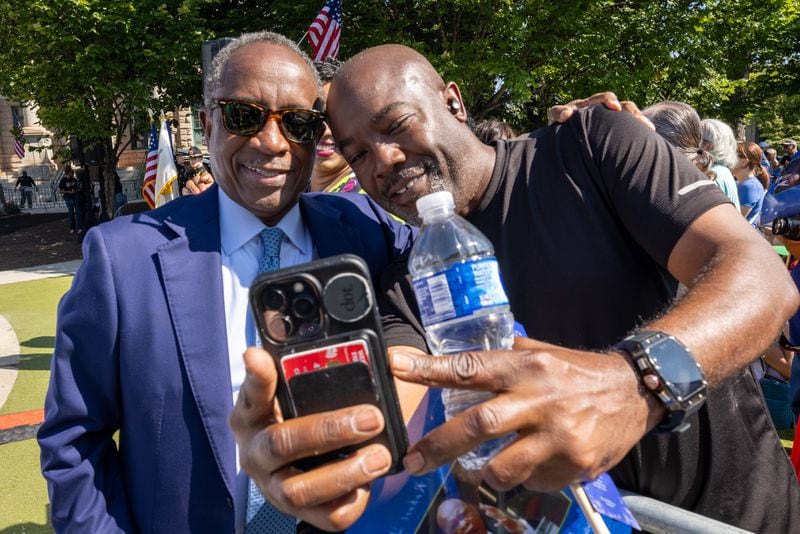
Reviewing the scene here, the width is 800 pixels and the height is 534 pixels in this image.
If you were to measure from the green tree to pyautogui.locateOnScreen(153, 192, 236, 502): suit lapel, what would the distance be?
15.6 m

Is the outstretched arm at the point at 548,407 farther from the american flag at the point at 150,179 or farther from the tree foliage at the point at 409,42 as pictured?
the tree foliage at the point at 409,42

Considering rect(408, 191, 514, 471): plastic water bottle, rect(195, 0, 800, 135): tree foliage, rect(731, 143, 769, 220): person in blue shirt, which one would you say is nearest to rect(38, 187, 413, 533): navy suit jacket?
rect(408, 191, 514, 471): plastic water bottle

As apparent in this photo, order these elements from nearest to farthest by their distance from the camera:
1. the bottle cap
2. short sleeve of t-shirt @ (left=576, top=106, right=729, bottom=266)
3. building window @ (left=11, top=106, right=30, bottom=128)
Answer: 1. the bottle cap
2. short sleeve of t-shirt @ (left=576, top=106, right=729, bottom=266)
3. building window @ (left=11, top=106, right=30, bottom=128)

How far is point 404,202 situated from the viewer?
7.41 feet

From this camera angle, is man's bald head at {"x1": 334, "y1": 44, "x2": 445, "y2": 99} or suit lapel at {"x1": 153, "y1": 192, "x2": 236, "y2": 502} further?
man's bald head at {"x1": 334, "y1": 44, "x2": 445, "y2": 99}

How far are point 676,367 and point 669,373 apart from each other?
4 centimetres

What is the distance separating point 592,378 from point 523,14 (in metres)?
16.1

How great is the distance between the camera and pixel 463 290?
1.21 metres

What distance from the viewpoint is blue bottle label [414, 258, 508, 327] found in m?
1.21

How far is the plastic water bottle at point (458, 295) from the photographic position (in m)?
1.22

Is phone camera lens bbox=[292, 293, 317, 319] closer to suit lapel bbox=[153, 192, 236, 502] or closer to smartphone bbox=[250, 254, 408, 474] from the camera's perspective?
smartphone bbox=[250, 254, 408, 474]

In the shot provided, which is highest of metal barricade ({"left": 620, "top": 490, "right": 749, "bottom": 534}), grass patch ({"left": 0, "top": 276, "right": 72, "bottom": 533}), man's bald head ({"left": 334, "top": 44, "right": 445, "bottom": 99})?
man's bald head ({"left": 334, "top": 44, "right": 445, "bottom": 99})

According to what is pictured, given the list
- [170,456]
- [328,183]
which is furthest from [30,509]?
[170,456]

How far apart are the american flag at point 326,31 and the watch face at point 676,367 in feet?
30.4
